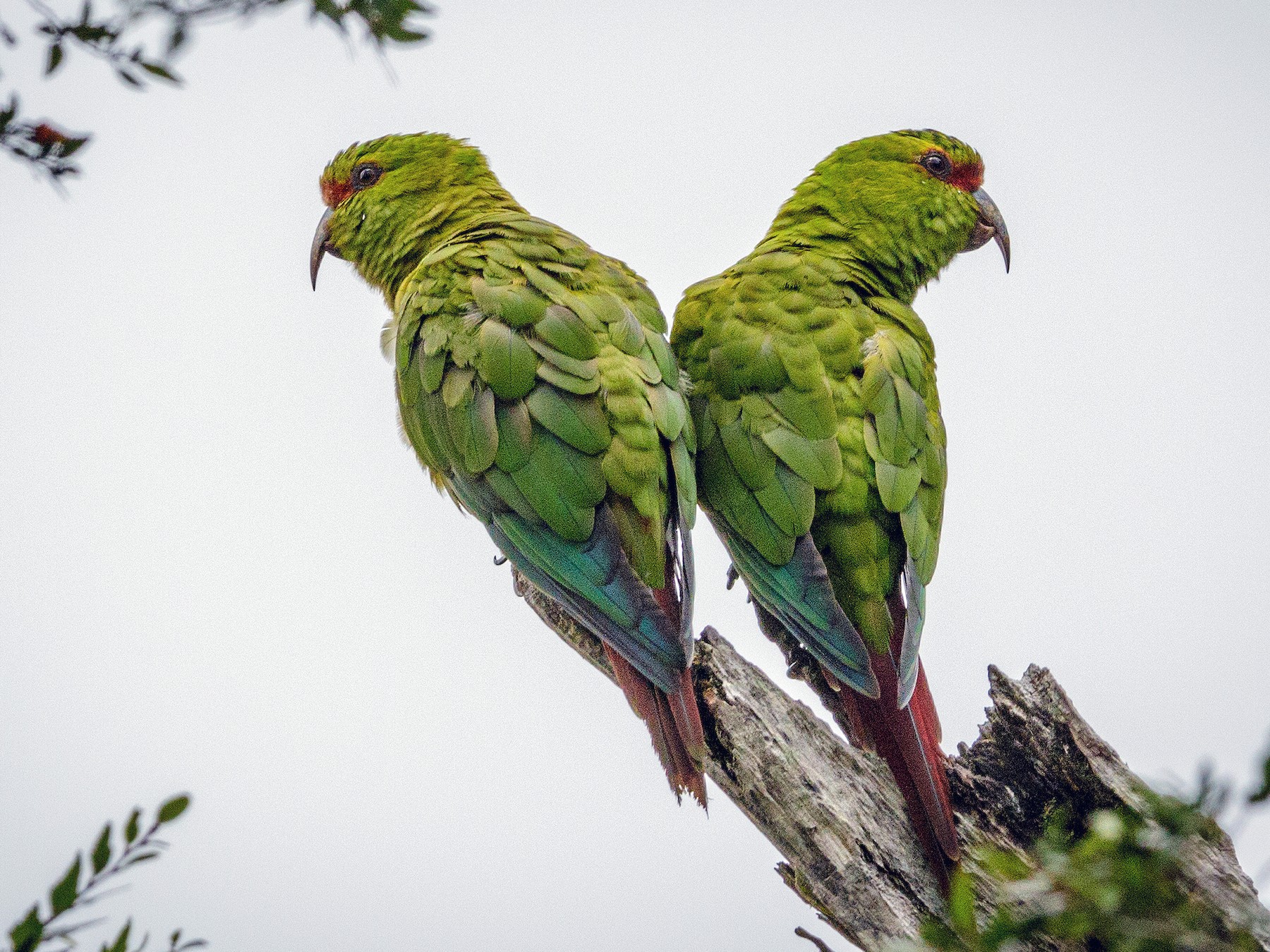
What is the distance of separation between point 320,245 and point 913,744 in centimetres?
260

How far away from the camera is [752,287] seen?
3.38 meters

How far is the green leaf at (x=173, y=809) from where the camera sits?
5.58ft

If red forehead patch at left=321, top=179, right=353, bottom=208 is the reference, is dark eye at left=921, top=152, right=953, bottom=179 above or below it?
below

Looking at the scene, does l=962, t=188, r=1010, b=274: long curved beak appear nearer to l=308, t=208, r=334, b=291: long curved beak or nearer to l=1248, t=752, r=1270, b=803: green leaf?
l=308, t=208, r=334, b=291: long curved beak

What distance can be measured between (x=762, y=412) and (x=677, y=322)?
22.1 inches

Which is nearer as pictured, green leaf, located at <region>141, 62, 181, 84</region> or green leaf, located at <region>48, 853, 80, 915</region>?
green leaf, located at <region>48, 853, 80, 915</region>

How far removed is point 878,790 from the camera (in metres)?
2.56

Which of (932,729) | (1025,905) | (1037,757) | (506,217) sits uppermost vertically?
(506,217)

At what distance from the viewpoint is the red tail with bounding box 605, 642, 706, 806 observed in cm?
250

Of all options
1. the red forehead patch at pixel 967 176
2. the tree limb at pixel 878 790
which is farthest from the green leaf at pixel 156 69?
the red forehead patch at pixel 967 176

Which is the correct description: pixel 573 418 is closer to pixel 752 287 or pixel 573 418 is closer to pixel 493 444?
pixel 493 444

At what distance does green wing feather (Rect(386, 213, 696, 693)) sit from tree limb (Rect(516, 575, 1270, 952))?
0.74ft

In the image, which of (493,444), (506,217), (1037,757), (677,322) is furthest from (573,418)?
(1037,757)

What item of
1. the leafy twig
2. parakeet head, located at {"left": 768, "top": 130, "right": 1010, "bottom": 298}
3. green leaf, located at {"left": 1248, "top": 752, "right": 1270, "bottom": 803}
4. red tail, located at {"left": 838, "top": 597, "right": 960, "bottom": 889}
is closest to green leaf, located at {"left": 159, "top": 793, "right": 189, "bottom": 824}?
the leafy twig
